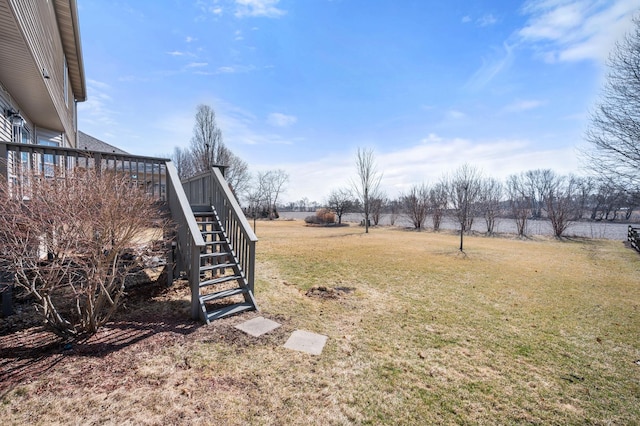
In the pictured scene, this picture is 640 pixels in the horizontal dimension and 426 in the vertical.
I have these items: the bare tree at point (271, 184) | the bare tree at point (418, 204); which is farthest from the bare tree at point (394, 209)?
the bare tree at point (271, 184)

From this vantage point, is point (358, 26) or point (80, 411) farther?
point (358, 26)

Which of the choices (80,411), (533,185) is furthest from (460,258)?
(533,185)

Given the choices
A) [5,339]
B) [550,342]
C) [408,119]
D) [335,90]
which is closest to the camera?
[5,339]

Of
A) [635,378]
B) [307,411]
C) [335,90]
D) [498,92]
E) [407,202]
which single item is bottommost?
[635,378]

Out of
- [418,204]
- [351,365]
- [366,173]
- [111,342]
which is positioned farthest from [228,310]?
[418,204]

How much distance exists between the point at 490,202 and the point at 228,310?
23.5m

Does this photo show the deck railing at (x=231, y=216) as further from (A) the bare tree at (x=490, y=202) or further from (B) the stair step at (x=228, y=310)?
(A) the bare tree at (x=490, y=202)

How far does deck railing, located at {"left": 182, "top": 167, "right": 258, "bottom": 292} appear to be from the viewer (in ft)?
14.4

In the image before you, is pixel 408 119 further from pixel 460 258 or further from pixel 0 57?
pixel 0 57

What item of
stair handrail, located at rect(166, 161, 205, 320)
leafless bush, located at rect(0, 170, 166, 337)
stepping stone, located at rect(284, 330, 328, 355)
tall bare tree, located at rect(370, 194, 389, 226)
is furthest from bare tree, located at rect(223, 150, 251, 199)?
stepping stone, located at rect(284, 330, 328, 355)

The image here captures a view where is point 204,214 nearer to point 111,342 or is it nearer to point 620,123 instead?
point 111,342

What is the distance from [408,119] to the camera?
14.0 metres

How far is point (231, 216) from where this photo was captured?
4.97 m

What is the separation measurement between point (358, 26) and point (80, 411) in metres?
10.4
